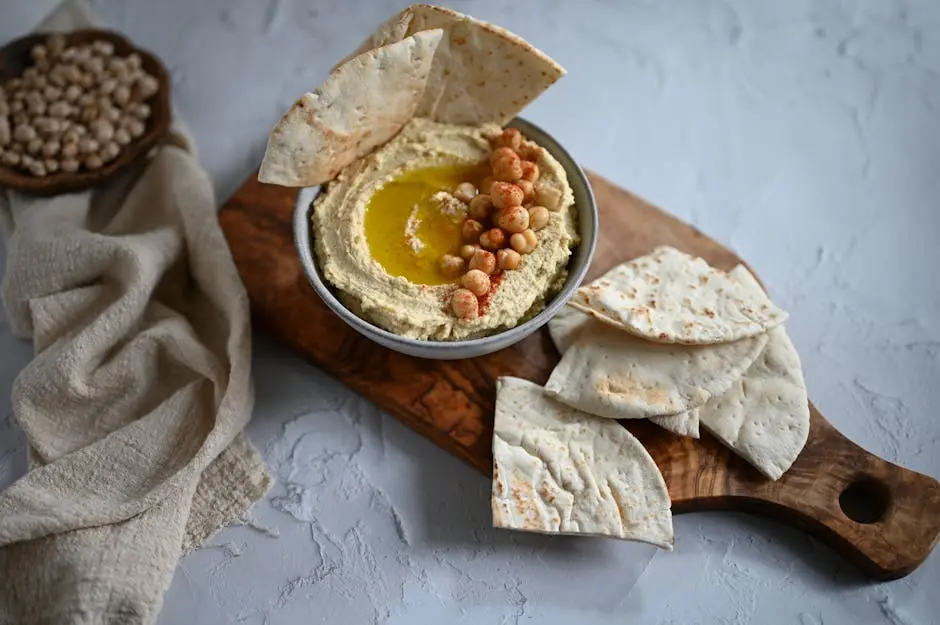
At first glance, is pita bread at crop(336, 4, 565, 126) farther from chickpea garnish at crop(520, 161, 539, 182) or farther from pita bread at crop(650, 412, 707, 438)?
pita bread at crop(650, 412, 707, 438)

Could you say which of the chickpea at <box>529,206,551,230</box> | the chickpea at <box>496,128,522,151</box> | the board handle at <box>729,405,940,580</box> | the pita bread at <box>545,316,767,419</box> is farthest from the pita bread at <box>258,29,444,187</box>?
the board handle at <box>729,405,940,580</box>

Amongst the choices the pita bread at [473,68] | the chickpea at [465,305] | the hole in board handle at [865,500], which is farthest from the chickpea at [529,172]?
the hole in board handle at [865,500]

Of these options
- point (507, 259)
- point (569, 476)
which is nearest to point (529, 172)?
point (507, 259)

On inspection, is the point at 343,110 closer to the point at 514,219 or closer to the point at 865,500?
the point at 514,219

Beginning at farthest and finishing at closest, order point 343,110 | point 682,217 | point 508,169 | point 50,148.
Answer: point 682,217
point 50,148
point 508,169
point 343,110

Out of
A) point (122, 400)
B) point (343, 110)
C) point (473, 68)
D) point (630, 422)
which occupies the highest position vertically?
point (473, 68)

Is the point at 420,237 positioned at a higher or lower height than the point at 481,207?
lower

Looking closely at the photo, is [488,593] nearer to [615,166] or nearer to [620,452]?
[620,452]

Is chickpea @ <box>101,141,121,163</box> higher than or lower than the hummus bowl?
lower
